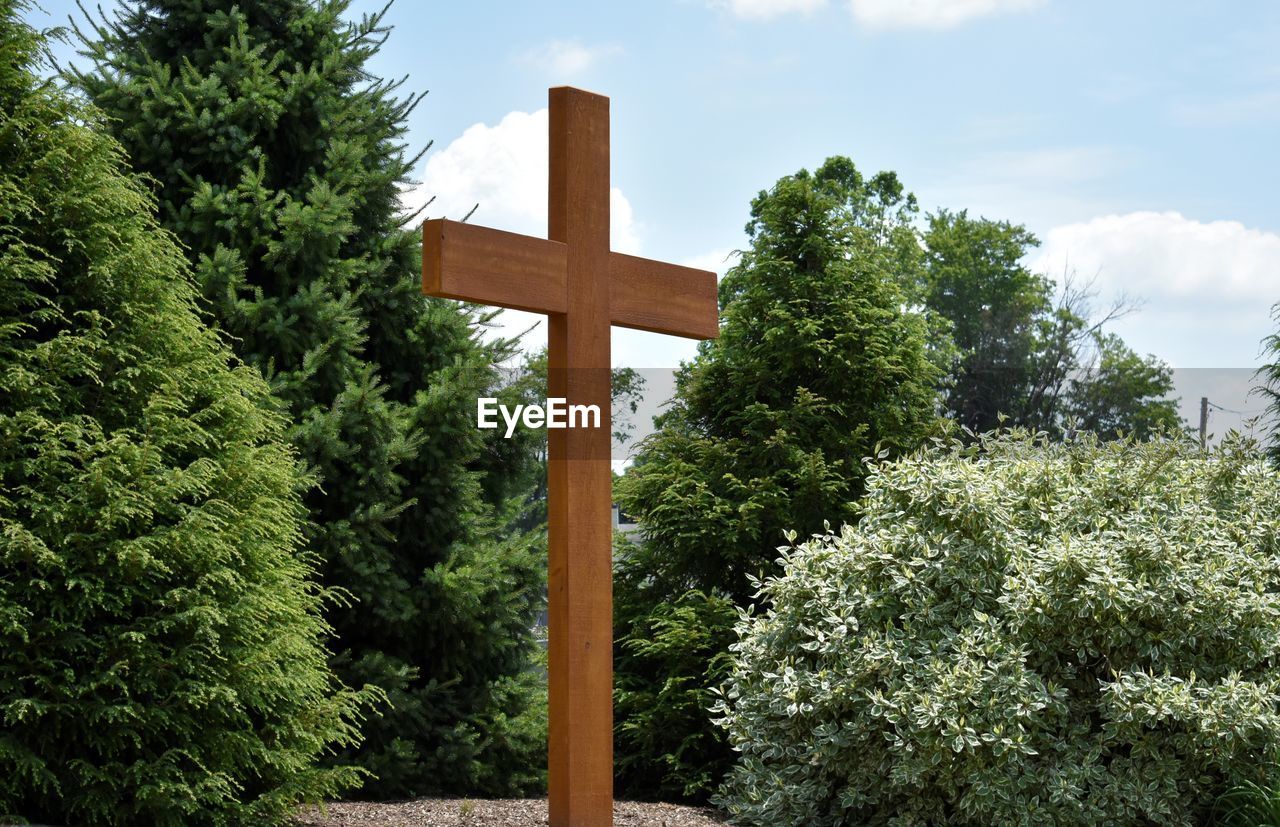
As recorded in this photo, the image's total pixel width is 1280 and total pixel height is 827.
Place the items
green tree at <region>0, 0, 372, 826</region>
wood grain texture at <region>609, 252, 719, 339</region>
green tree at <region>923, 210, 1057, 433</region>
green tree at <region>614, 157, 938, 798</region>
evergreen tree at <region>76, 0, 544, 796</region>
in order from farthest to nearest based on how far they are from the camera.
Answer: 1. green tree at <region>923, 210, 1057, 433</region>
2. green tree at <region>614, 157, 938, 798</region>
3. evergreen tree at <region>76, 0, 544, 796</region>
4. wood grain texture at <region>609, 252, 719, 339</region>
5. green tree at <region>0, 0, 372, 826</region>

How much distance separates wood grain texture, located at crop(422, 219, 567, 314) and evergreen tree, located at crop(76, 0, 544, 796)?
2334 mm

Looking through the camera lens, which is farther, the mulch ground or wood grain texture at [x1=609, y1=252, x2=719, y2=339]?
the mulch ground

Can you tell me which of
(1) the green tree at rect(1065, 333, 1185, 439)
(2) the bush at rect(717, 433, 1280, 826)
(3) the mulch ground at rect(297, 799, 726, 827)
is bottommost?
(3) the mulch ground at rect(297, 799, 726, 827)

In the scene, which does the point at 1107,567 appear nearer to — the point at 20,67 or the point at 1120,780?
the point at 1120,780

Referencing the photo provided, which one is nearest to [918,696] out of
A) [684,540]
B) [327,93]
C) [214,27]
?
[684,540]

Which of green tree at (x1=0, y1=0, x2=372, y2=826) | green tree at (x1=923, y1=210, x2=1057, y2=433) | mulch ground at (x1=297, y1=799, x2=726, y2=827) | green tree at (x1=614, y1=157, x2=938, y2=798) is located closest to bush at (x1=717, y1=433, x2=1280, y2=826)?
mulch ground at (x1=297, y1=799, x2=726, y2=827)

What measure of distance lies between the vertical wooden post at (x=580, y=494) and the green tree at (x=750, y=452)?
9.59 ft

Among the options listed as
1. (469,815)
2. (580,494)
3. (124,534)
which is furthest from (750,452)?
(124,534)

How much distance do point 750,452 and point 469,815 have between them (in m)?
3.70

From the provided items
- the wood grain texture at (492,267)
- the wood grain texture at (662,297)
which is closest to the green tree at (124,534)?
the wood grain texture at (492,267)

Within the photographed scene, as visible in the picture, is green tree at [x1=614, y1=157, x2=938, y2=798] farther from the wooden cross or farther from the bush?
the wooden cross

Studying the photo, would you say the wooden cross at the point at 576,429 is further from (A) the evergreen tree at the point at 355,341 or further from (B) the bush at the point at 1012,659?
(A) the evergreen tree at the point at 355,341

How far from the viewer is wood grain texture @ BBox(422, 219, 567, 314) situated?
178 inches

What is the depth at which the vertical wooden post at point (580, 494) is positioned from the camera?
4863 millimetres
